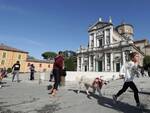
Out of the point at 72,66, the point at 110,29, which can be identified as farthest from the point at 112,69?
the point at 72,66

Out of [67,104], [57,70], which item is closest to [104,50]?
[57,70]

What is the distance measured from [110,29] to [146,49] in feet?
53.8

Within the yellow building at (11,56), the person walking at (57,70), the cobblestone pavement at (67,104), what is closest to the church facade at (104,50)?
the yellow building at (11,56)

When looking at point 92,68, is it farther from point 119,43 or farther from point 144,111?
point 144,111

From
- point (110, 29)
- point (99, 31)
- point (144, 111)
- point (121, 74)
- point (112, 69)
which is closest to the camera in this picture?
point (144, 111)

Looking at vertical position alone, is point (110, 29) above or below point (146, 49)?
above

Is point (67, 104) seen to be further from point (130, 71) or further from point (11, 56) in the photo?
point (11, 56)

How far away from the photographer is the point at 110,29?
50.1 m

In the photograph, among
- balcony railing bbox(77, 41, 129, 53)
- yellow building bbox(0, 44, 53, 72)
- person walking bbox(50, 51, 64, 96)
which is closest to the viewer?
person walking bbox(50, 51, 64, 96)

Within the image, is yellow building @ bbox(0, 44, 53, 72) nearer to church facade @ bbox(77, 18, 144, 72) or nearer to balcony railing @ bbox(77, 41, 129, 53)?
balcony railing @ bbox(77, 41, 129, 53)

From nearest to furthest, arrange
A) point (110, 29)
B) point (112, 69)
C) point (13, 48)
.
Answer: point (112, 69) < point (110, 29) < point (13, 48)

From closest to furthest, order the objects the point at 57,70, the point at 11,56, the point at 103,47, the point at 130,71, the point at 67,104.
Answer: the point at 130,71, the point at 67,104, the point at 57,70, the point at 103,47, the point at 11,56

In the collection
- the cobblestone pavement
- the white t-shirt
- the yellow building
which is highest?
the yellow building

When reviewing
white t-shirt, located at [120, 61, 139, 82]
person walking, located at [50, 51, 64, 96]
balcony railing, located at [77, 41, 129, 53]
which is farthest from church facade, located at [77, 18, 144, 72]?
white t-shirt, located at [120, 61, 139, 82]
